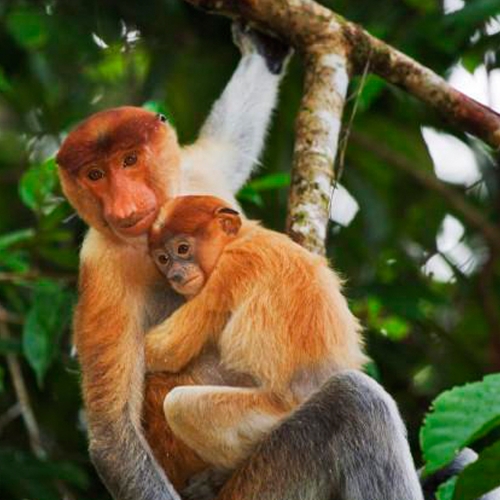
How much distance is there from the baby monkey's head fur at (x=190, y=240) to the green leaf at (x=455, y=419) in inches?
57.6

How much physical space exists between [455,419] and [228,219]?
1642mm

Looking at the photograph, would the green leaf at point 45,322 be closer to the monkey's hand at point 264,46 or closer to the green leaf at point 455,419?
the monkey's hand at point 264,46

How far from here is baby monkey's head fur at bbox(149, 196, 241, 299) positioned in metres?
5.08

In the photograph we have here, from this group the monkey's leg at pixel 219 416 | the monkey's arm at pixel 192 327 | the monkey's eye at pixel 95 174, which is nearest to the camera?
the monkey's leg at pixel 219 416

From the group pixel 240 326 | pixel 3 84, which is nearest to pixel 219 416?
pixel 240 326

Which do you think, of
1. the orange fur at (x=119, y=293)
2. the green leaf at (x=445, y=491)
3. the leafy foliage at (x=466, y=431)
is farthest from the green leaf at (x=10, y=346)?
the leafy foliage at (x=466, y=431)

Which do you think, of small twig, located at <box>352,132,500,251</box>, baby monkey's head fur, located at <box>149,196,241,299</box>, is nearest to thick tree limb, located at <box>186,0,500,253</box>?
baby monkey's head fur, located at <box>149,196,241,299</box>

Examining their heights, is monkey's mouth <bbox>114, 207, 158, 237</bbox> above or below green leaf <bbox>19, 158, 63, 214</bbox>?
above

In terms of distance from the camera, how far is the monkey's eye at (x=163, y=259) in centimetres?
512

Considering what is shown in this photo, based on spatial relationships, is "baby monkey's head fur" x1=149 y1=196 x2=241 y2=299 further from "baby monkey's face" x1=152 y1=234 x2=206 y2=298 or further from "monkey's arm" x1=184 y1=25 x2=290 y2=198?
"monkey's arm" x1=184 y1=25 x2=290 y2=198

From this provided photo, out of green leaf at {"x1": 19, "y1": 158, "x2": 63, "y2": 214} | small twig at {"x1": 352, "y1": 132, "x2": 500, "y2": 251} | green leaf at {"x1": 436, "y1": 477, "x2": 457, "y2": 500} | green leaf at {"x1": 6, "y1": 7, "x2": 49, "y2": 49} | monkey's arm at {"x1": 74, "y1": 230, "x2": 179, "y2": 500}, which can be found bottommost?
green leaf at {"x1": 6, "y1": 7, "x2": 49, "y2": 49}

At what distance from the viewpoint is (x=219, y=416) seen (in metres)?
4.88

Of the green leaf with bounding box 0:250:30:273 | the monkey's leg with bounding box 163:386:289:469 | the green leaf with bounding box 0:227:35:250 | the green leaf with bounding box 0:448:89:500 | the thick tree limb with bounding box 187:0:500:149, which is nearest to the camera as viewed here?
the monkey's leg with bounding box 163:386:289:469

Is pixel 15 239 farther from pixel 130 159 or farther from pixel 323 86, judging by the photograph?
pixel 323 86
